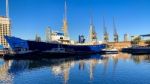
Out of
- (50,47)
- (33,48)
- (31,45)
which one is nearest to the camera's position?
(31,45)

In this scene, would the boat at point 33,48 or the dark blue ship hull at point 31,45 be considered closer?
the boat at point 33,48

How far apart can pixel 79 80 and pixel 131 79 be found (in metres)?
6.90

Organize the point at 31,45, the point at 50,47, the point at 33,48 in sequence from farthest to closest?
1. the point at 50,47
2. the point at 33,48
3. the point at 31,45

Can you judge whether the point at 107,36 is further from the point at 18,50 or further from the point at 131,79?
the point at 131,79

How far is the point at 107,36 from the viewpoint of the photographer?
195000 millimetres

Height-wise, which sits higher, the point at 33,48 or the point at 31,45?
the point at 31,45

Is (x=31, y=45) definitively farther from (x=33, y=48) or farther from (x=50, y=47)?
(x=50, y=47)

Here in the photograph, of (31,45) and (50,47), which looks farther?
(50,47)

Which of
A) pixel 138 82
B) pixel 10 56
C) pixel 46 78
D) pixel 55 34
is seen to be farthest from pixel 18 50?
pixel 138 82

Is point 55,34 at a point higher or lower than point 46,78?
higher

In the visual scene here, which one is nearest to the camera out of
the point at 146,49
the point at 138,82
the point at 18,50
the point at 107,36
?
the point at 138,82

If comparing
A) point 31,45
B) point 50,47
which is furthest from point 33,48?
point 50,47

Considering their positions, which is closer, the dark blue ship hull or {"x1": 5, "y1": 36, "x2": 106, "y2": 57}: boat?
{"x1": 5, "y1": 36, "x2": 106, "y2": 57}: boat

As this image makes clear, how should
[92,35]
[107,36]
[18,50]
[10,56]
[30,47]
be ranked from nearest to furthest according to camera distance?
[10,56] < [18,50] < [30,47] < [92,35] < [107,36]
